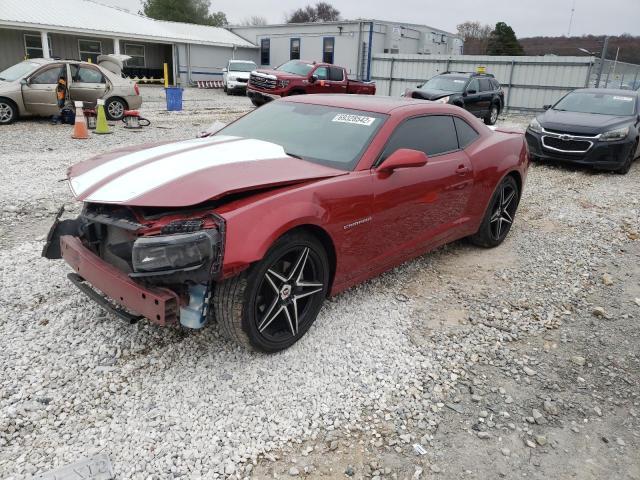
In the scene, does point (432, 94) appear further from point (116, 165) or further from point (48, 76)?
point (116, 165)

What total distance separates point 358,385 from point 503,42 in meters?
55.9

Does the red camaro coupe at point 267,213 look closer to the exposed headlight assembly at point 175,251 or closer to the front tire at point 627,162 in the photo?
the exposed headlight assembly at point 175,251

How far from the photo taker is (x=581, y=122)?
31.6 feet

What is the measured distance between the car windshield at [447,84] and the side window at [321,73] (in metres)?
4.58

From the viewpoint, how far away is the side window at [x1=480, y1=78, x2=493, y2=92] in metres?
15.9

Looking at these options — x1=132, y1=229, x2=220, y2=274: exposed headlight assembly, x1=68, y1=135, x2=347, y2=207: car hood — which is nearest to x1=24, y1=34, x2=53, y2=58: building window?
x1=68, y1=135, x2=347, y2=207: car hood

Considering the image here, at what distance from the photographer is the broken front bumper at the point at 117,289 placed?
107 inches

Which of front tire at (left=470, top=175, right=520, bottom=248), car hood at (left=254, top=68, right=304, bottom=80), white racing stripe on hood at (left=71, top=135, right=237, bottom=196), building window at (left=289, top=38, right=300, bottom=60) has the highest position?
building window at (left=289, top=38, right=300, bottom=60)

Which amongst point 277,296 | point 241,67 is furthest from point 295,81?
point 277,296

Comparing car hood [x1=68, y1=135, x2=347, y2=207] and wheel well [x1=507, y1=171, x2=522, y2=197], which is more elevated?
car hood [x1=68, y1=135, x2=347, y2=207]

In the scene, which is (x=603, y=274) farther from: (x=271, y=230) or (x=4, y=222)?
(x=4, y=222)

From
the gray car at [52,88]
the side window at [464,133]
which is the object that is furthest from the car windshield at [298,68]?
the side window at [464,133]

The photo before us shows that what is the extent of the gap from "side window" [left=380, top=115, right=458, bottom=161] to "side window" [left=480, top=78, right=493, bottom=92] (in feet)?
40.7

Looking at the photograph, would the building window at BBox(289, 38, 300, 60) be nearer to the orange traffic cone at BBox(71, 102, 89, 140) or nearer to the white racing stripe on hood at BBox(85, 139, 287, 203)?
the orange traffic cone at BBox(71, 102, 89, 140)
